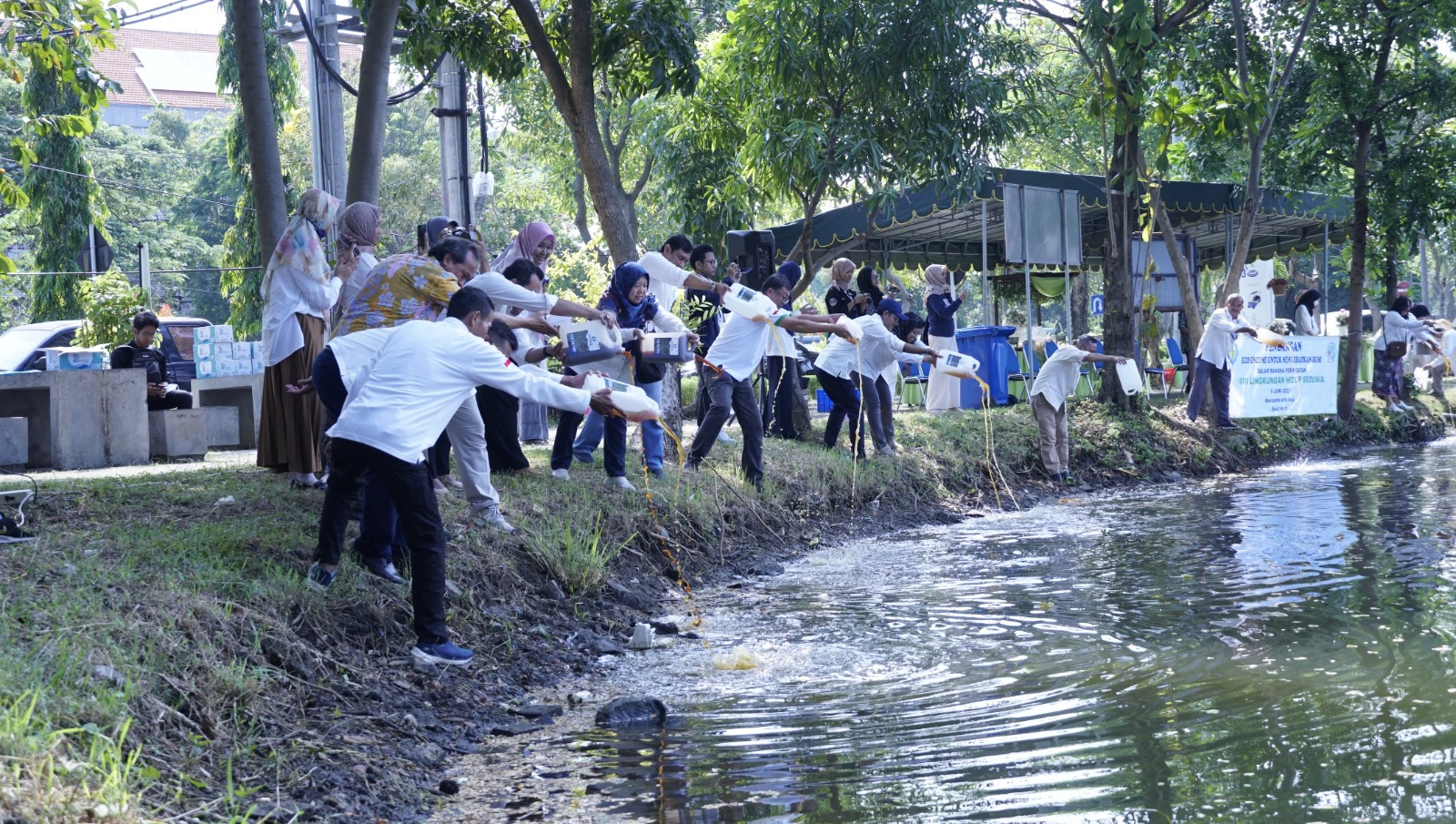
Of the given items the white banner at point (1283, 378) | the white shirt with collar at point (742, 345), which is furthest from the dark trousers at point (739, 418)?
the white banner at point (1283, 378)

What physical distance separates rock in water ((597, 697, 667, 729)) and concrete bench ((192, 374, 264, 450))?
33.9 feet

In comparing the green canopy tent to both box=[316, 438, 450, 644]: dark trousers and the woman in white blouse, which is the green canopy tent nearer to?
the woman in white blouse

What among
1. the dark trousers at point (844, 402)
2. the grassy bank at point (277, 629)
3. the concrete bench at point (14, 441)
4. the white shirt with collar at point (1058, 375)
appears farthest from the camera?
the white shirt with collar at point (1058, 375)

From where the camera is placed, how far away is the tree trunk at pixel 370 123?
905 cm

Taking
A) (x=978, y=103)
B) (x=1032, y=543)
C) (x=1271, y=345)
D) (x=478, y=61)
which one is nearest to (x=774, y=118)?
(x=978, y=103)

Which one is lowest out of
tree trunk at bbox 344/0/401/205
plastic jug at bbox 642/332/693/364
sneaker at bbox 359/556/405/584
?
sneaker at bbox 359/556/405/584

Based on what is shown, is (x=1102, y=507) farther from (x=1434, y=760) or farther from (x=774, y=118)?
(x=1434, y=760)

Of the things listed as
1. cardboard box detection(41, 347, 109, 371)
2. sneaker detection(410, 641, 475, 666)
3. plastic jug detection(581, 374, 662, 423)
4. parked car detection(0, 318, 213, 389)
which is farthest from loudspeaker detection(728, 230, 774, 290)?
parked car detection(0, 318, 213, 389)

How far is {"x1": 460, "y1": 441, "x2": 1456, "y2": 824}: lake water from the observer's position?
451 cm

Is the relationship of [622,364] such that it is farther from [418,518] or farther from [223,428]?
[223,428]

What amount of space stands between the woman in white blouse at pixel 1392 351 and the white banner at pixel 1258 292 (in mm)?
2320

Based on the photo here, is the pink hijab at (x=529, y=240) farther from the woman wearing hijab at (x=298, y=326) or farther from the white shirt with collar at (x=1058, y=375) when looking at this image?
the white shirt with collar at (x=1058, y=375)

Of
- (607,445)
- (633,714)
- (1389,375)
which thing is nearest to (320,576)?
(633,714)

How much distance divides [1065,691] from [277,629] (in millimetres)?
3348
